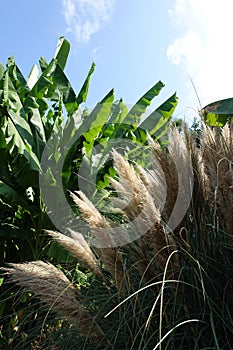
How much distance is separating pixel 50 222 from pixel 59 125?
0.89 meters

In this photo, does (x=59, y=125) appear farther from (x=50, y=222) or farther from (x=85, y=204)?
(x=85, y=204)

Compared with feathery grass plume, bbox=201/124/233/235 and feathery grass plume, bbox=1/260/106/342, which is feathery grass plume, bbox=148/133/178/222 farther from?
feathery grass plume, bbox=1/260/106/342

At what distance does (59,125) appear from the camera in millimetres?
3553

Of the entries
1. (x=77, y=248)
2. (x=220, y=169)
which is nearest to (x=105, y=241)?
(x=77, y=248)

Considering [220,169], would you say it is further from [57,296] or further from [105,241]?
[57,296]

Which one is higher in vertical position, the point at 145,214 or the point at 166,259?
the point at 145,214

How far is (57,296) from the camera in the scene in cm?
119

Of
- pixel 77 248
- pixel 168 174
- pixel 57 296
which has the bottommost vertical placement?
pixel 57 296

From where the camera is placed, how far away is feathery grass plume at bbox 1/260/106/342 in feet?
3.92

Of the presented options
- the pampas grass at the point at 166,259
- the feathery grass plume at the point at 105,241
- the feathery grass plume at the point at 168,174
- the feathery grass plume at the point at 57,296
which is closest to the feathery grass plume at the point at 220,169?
the pampas grass at the point at 166,259

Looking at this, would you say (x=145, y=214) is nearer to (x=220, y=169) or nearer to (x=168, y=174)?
(x=168, y=174)

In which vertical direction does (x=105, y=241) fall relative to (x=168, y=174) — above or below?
below

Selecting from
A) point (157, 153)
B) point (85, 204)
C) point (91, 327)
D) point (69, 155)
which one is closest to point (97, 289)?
point (91, 327)

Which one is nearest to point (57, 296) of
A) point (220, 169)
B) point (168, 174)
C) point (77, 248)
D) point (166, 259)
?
point (77, 248)
